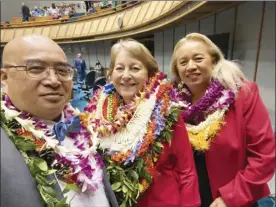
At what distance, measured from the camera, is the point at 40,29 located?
2.14 feet

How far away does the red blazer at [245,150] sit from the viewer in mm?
1034

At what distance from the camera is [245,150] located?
1087 millimetres

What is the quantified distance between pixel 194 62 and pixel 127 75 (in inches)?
11.9

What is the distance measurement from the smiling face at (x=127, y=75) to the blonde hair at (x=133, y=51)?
1 cm

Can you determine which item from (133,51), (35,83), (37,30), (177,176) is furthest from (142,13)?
(177,176)

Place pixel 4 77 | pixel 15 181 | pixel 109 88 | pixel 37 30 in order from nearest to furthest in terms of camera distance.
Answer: pixel 15 181
pixel 4 77
pixel 37 30
pixel 109 88

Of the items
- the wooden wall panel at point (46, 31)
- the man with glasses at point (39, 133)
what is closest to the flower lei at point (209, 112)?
the man with glasses at point (39, 133)

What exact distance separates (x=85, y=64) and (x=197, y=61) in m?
0.49

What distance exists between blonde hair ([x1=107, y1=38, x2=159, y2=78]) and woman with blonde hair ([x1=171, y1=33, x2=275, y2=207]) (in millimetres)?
168

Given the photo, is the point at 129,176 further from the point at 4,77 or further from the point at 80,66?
the point at 4,77

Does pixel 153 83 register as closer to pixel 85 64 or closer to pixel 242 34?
pixel 85 64

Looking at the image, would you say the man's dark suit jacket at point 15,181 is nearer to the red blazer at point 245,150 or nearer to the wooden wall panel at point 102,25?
the wooden wall panel at point 102,25

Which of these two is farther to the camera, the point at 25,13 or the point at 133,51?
the point at 133,51

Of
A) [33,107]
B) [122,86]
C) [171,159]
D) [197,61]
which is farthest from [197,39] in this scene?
[33,107]
